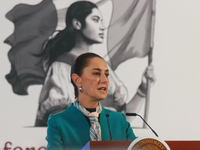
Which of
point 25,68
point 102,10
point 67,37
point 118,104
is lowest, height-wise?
point 118,104

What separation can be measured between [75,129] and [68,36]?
196cm

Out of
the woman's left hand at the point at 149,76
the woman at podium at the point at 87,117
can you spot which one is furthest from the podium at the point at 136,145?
the woman's left hand at the point at 149,76

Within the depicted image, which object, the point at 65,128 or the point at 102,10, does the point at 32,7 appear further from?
the point at 65,128

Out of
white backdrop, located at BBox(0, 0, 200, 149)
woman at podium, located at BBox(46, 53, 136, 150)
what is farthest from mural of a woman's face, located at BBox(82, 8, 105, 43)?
woman at podium, located at BBox(46, 53, 136, 150)

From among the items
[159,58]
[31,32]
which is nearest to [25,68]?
[31,32]

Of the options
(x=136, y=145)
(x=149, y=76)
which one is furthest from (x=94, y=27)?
(x=136, y=145)

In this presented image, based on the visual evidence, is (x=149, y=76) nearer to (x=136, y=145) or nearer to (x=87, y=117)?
(x=87, y=117)

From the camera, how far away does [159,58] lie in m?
3.85

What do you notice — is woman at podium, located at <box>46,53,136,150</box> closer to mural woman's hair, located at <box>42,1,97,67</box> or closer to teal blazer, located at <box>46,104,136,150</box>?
teal blazer, located at <box>46,104,136,150</box>

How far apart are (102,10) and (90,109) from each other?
2.01 m

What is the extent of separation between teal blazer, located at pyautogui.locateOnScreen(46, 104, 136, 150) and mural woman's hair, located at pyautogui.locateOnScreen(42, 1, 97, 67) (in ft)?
5.75

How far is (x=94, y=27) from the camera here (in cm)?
386

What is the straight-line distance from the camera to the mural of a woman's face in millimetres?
3830

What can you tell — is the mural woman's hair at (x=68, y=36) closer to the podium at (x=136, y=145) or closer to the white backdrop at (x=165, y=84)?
the white backdrop at (x=165, y=84)
